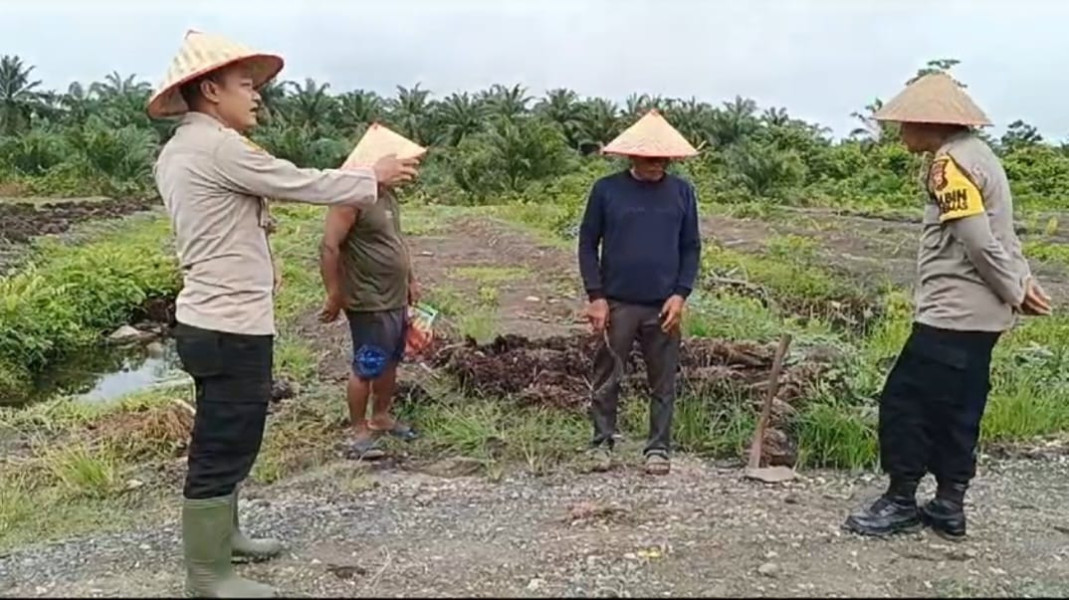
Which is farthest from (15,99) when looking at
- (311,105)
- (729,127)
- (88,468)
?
(88,468)

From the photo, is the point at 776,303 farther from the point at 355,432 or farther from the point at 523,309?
the point at 355,432

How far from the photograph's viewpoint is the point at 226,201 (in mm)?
3684

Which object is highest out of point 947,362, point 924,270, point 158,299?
point 924,270

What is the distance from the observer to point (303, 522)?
4766 mm

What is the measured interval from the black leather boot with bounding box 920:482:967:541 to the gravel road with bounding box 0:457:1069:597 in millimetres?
91

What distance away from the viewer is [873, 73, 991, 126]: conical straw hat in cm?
438

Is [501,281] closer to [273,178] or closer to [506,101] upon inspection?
[273,178]

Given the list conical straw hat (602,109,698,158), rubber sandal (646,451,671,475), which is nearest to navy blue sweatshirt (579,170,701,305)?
conical straw hat (602,109,698,158)

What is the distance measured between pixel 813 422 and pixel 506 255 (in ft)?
30.5

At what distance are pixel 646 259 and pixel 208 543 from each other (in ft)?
7.75

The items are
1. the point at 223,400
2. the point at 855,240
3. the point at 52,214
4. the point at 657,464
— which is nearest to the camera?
the point at 223,400

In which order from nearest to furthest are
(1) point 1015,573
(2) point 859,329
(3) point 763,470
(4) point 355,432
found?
(1) point 1015,573 → (3) point 763,470 → (4) point 355,432 → (2) point 859,329

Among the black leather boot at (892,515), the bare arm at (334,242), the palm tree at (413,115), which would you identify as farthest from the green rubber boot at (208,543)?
the palm tree at (413,115)

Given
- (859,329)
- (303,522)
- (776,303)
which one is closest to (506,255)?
(776,303)
